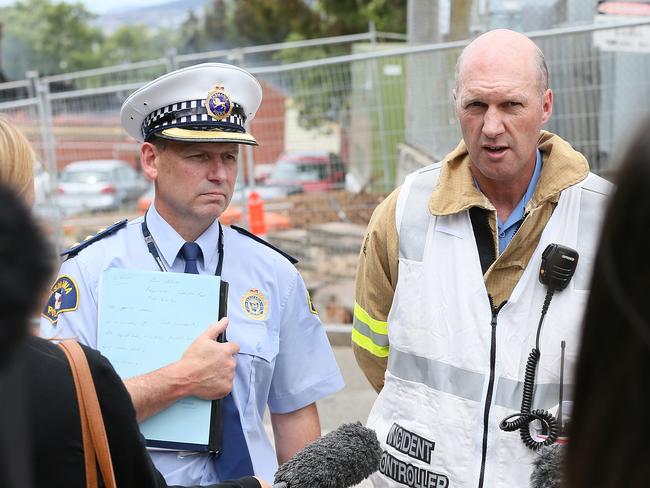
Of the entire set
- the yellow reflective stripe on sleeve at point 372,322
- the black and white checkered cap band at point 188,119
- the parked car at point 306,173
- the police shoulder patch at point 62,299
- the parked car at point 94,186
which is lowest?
the parked car at point 94,186

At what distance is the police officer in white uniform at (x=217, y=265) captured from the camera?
9.16 ft

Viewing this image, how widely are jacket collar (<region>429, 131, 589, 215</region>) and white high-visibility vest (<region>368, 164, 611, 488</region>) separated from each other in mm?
46

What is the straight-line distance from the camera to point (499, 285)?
2898mm

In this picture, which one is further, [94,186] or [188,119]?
[94,186]

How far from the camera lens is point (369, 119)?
8.25m

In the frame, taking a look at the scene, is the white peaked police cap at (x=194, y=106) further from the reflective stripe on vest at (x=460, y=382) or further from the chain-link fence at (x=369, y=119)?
the chain-link fence at (x=369, y=119)

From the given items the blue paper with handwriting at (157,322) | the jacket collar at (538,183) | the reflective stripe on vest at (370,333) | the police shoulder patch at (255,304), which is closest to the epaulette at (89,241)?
the blue paper with handwriting at (157,322)

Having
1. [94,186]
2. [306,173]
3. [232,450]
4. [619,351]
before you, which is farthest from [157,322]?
[94,186]

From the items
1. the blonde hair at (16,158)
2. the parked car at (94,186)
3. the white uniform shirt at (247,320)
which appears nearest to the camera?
the blonde hair at (16,158)

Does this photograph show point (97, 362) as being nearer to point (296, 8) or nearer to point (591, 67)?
point (591, 67)

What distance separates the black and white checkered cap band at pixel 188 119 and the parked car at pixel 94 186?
7.65 meters

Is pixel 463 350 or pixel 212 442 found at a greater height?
pixel 463 350

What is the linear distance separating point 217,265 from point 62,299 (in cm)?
49

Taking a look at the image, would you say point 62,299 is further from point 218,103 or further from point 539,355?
point 539,355
